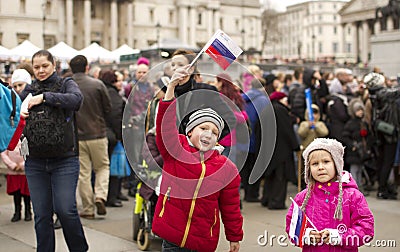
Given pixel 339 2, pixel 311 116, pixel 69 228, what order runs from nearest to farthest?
pixel 69 228 < pixel 311 116 < pixel 339 2

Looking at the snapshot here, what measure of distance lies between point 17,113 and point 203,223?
93.4 inches

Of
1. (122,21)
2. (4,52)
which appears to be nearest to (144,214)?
(4,52)

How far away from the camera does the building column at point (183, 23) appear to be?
9619 centimetres

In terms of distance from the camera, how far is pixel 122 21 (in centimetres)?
8944

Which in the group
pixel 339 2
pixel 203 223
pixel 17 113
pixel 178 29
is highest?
pixel 339 2

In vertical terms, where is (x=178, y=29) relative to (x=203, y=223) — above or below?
above

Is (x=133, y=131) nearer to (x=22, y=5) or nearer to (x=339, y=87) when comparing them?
(x=339, y=87)

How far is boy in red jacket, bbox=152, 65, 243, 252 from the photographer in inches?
174

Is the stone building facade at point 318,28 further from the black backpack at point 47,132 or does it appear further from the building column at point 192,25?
the black backpack at point 47,132

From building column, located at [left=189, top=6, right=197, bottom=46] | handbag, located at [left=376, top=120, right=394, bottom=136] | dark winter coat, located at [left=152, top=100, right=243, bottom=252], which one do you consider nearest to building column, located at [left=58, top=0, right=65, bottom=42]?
building column, located at [left=189, top=6, right=197, bottom=46]

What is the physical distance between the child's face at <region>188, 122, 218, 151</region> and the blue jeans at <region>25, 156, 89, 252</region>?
1.92 m

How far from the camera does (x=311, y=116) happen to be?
10898 millimetres

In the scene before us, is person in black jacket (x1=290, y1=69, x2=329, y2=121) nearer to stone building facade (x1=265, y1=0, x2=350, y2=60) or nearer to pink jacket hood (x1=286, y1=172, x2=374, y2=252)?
pink jacket hood (x1=286, y1=172, x2=374, y2=252)

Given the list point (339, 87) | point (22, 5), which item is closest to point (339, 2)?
point (22, 5)
